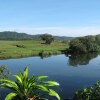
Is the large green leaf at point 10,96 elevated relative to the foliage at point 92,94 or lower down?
elevated

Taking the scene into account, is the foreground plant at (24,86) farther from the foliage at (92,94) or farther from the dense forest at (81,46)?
the dense forest at (81,46)

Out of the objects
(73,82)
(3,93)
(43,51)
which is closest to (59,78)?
(73,82)

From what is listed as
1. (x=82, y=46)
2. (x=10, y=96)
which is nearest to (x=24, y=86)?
(x=10, y=96)

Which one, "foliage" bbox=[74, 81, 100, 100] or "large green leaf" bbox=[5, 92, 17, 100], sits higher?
"large green leaf" bbox=[5, 92, 17, 100]

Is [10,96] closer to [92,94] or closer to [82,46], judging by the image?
[92,94]

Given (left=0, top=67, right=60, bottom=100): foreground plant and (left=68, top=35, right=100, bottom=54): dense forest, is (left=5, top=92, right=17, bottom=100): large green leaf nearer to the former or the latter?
(left=0, top=67, right=60, bottom=100): foreground plant

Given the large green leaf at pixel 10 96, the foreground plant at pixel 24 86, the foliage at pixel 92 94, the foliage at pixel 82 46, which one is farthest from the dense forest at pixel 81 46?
the large green leaf at pixel 10 96

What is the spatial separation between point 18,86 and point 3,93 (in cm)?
3836

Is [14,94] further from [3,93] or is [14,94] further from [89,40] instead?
[89,40]

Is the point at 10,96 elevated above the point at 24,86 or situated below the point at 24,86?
below

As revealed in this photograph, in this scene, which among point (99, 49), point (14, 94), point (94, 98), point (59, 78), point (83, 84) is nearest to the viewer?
point (14, 94)

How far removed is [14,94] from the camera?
9172mm

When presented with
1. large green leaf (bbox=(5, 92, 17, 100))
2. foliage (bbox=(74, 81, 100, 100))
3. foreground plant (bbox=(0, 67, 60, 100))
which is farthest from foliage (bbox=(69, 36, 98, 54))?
large green leaf (bbox=(5, 92, 17, 100))

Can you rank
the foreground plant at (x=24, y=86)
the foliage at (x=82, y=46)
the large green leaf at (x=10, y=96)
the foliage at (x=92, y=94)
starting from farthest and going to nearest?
the foliage at (x=82, y=46) < the foliage at (x=92, y=94) < the foreground plant at (x=24, y=86) < the large green leaf at (x=10, y=96)
